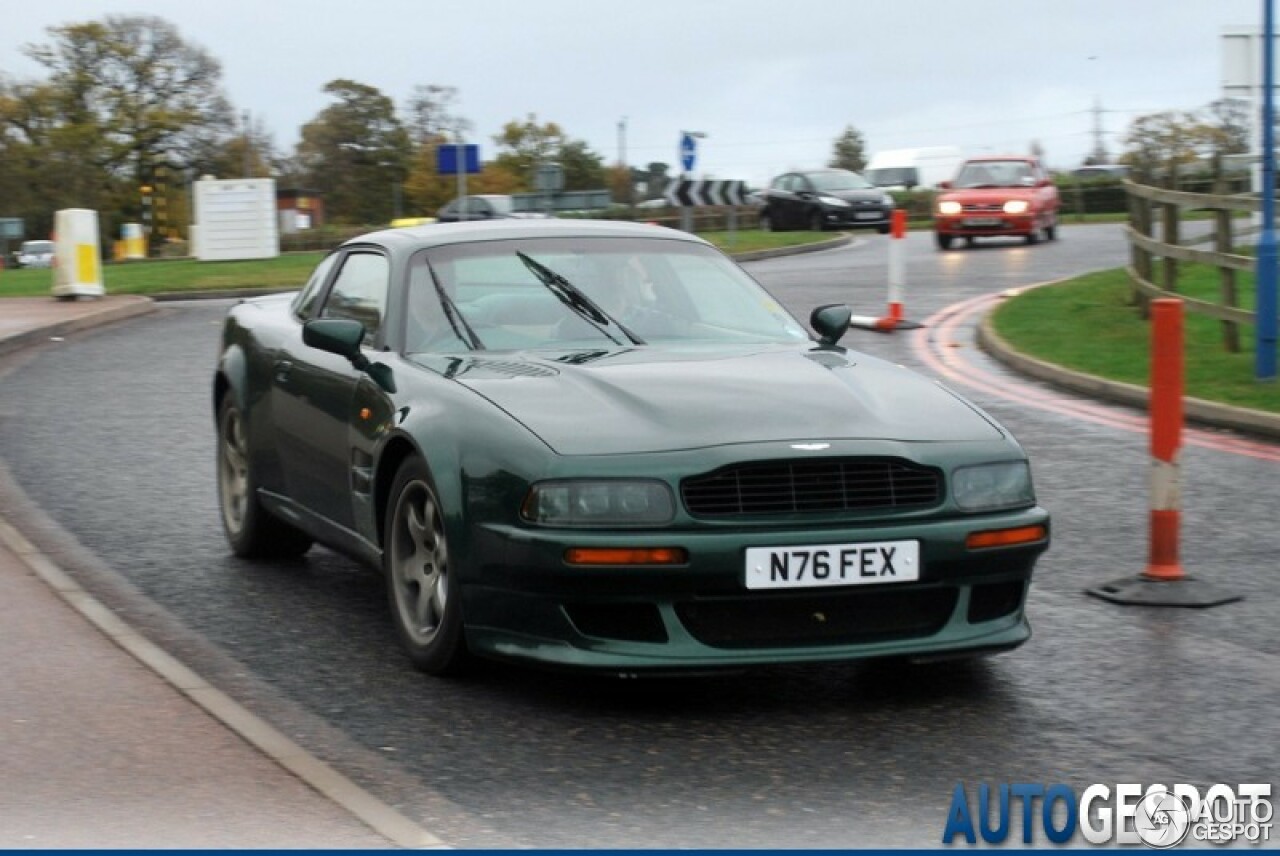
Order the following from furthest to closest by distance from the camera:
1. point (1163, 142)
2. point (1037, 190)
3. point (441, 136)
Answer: point (441, 136) < point (1163, 142) < point (1037, 190)

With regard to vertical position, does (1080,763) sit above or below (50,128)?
below

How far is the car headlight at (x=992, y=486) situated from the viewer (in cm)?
564

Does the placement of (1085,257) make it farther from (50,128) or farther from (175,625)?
(50,128)

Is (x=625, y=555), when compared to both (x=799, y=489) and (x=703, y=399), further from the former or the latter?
(x=703, y=399)

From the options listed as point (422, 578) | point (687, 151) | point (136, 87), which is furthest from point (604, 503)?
point (136, 87)

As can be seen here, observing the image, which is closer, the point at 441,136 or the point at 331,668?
the point at 331,668

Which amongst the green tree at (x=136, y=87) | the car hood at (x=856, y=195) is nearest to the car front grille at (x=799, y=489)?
the car hood at (x=856, y=195)

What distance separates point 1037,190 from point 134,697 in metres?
27.7

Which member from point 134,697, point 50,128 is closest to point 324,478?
point 134,697

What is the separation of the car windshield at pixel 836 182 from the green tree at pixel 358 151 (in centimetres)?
7301

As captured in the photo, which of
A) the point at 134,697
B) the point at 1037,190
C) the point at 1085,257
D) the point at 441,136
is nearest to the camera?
the point at 134,697

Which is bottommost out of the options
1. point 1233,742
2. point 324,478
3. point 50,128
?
point 1233,742

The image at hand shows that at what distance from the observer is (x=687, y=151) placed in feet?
119

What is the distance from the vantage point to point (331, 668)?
6.23 m
